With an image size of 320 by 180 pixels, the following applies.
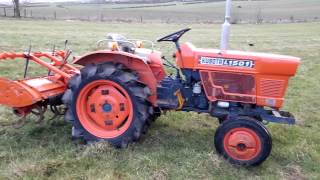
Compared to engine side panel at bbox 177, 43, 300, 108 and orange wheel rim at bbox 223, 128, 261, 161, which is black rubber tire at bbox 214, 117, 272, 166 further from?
engine side panel at bbox 177, 43, 300, 108

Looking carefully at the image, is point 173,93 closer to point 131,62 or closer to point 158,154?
point 131,62

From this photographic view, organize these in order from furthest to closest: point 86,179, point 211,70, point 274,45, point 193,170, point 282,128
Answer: point 274,45
point 282,128
point 211,70
point 193,170
point 86,179

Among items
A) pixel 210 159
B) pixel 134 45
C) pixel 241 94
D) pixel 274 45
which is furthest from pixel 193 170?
pixel 274 45

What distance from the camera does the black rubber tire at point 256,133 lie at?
15.2ft

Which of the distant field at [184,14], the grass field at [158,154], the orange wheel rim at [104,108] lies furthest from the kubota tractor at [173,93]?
A: the distant field at [184,14]

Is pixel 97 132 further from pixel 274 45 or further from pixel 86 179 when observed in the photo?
pixel 274 45

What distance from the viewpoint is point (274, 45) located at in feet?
57.6

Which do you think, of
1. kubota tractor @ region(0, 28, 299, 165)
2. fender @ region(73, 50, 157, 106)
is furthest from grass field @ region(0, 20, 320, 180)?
fender @ region(73, 50, 157, 106)

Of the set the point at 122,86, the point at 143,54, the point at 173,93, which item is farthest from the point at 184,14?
the point at 122,86

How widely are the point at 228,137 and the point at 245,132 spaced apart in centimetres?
19

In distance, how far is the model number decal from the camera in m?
4.79

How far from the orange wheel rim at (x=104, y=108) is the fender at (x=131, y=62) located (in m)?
0.30

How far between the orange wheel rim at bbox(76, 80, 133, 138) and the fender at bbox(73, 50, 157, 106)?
296 mm

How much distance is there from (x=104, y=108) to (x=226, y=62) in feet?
4.97
